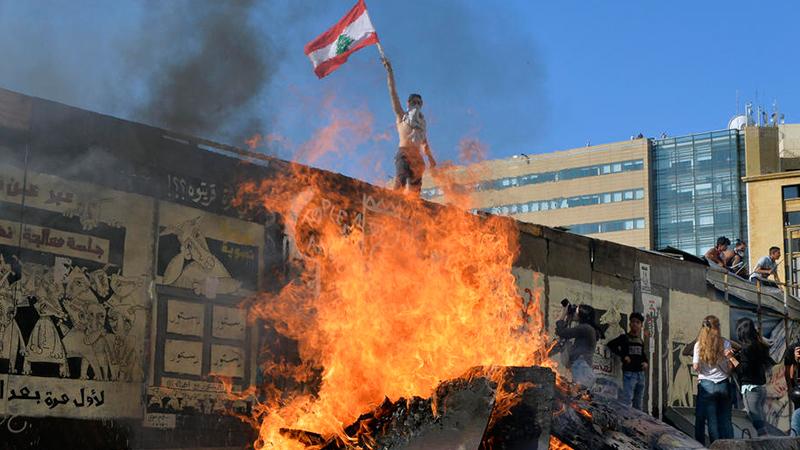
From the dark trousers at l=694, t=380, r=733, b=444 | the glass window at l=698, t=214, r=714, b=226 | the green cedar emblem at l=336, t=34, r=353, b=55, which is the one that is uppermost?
the glass window at l=698, t=214, r=714, b=226

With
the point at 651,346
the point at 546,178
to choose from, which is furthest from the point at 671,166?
the point at 651,346

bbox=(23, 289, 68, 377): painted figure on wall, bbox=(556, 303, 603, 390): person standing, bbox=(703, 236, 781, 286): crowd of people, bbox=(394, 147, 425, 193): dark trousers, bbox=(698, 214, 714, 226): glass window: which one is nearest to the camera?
bbox=(23, 289, 68, 377): painted figure on wall

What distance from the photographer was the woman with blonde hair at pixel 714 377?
12062mm

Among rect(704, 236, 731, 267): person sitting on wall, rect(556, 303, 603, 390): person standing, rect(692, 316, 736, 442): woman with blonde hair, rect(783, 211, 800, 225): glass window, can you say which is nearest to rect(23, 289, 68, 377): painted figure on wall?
rect(692, 316, 736, 442): woman with blonde hair

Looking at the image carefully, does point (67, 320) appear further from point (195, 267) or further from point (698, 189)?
point (698, 189)

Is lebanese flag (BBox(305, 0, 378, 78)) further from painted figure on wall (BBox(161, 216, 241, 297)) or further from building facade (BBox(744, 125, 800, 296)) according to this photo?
building facade (BBox(744, 125, 800, 296))

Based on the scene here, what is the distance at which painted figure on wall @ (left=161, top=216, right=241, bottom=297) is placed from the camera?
1045 cm

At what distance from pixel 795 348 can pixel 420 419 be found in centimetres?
707

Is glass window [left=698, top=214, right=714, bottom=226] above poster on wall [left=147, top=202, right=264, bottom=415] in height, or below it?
above

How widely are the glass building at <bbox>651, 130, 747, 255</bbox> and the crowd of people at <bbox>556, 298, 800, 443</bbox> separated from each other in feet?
267

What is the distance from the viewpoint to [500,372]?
24.4 feet

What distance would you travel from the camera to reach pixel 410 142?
1266 centimetres

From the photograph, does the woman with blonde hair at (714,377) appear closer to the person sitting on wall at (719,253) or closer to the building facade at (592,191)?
the person sitting on wall at (719,253)

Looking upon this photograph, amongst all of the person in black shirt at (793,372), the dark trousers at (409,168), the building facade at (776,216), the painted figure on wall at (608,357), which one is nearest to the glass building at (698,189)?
the building facade at (776,216)
